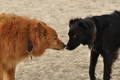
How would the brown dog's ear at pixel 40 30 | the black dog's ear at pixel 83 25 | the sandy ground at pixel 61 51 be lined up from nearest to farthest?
the brown dog's ear at pixel 40 30 < the black dog's ear at pixel 83 25 < the sandy ground at pixel 61 51

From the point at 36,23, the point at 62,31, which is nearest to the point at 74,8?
the point at 62,31

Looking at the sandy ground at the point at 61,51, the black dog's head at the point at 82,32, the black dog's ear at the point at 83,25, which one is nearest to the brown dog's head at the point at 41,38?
the black dog's head at the point at 82,32

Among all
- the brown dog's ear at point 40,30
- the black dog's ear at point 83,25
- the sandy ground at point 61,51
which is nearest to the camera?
the brown dog's ear at point 40,30

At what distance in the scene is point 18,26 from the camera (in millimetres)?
3891

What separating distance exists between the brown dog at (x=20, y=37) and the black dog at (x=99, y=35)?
459mm

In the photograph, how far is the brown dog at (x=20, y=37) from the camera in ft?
12.7

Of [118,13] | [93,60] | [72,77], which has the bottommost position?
[72,77]

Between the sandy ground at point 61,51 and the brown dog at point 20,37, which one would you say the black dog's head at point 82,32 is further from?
the sandy ground at point 61,51

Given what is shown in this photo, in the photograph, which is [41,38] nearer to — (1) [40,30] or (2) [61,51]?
(1) [40,30]

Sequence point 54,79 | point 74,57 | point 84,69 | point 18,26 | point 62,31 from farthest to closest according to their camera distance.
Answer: point 62,31
point 74,57
point 84,69
point 54,79
point 18,26

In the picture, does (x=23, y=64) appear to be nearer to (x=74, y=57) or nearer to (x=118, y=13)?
(x=74, y=57)

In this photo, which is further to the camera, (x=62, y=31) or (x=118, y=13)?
(x=62, y=31)

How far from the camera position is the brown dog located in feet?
12.7

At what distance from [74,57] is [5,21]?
8.20ft
